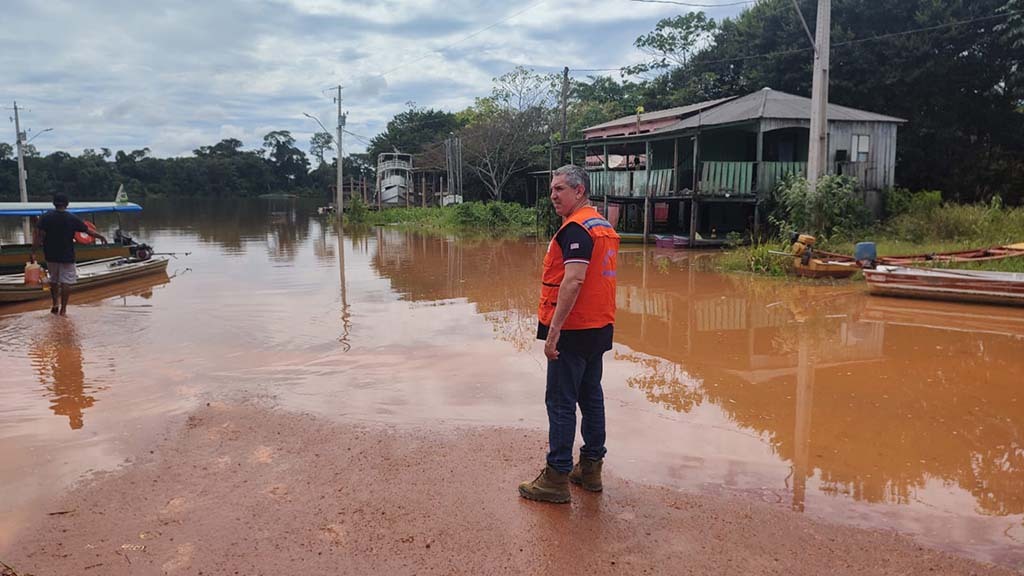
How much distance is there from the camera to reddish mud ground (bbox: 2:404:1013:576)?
10.9 ft

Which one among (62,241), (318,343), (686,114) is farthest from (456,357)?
(686,114)

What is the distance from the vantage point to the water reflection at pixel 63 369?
6.05m

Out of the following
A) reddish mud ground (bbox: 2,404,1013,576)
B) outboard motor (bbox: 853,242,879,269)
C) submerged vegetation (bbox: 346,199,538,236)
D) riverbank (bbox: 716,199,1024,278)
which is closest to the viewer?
reddish mud ground (bbox: 2,404,1013,576)

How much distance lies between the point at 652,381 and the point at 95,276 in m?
12.8

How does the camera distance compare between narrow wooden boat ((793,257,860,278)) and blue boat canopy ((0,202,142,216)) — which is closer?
narrow wooden boat ((793,257,860,278))

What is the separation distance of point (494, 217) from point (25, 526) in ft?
99.2

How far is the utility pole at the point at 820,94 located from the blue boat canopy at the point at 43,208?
1613 centimetres

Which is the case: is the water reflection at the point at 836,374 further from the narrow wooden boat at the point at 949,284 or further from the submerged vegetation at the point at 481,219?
the submerged vegetation at the point at 481,219

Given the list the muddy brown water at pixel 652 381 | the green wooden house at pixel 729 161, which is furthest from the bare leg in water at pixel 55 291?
the green wooden house at pixel 729 161

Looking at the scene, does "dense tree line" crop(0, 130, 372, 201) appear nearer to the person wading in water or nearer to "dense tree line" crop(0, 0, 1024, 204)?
"dense tree line" crop(0, 0, 1024, 204)

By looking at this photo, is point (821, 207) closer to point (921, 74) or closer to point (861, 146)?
point (861, 146)

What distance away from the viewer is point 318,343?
8.73 m

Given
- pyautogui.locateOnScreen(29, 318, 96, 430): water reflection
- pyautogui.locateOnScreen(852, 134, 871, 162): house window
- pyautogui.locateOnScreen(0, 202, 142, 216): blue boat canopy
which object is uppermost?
pyautogui.locateOnScreen(852, 134, 871, 162): house window

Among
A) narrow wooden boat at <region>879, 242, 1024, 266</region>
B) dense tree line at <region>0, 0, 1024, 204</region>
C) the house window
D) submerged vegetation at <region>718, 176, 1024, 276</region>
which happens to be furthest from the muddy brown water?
dense tree line at <region>0, 0, 1024, 204</region>
